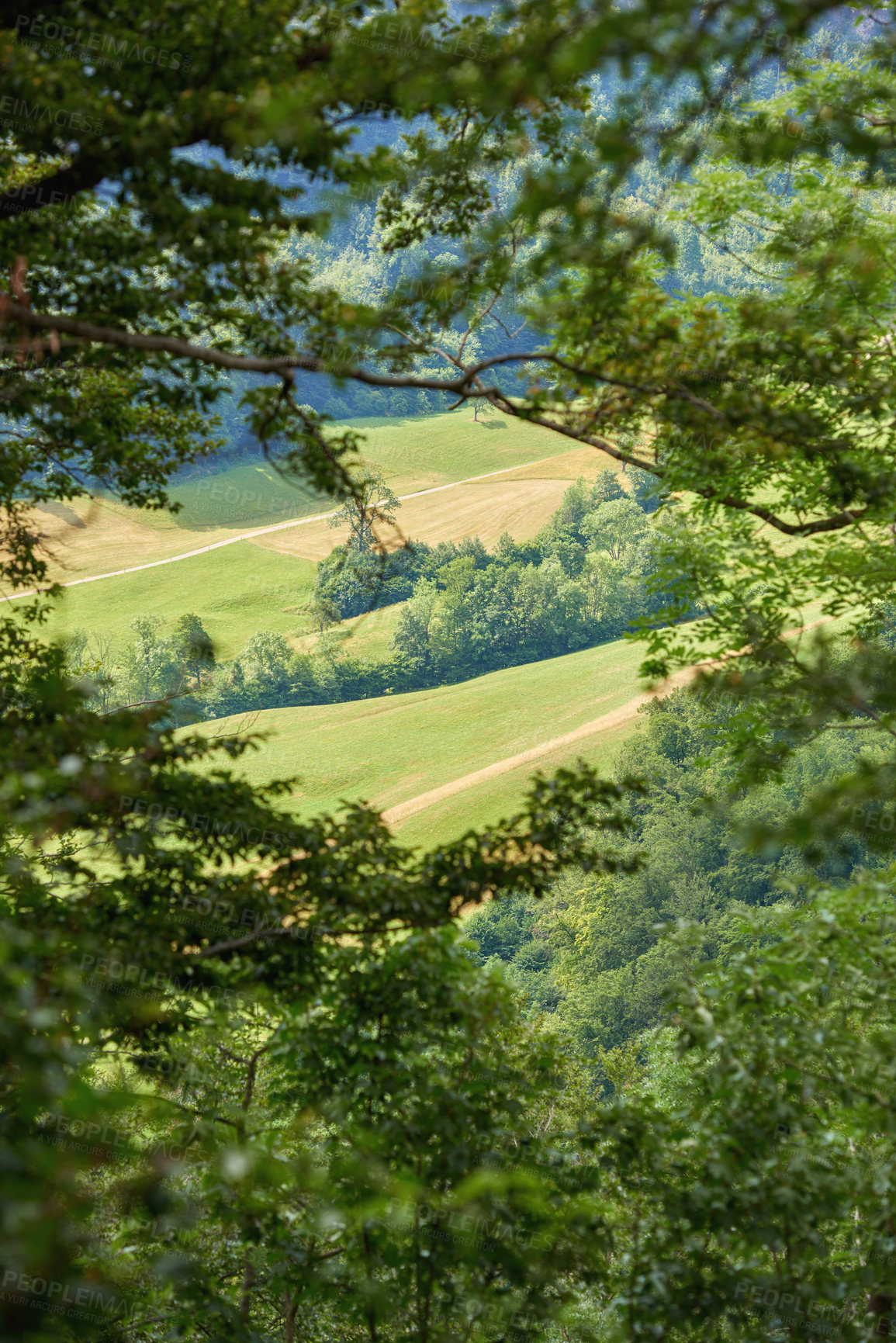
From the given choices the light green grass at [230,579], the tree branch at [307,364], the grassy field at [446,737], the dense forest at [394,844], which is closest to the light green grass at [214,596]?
the light green grass at [230,579]

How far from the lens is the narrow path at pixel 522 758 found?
7681cm

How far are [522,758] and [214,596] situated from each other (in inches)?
1683

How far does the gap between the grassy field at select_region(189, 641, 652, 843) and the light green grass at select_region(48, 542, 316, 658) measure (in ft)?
36.4

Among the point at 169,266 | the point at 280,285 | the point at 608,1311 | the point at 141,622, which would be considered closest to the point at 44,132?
the point at 169,266

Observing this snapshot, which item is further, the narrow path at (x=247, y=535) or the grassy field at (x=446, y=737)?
the narrow path at (x=247, y=535)

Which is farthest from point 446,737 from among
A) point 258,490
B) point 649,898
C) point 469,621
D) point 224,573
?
point 258,490

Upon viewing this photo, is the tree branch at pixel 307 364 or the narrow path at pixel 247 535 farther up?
the narrow path at pixel 247 535

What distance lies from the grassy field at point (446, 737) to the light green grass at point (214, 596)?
1108 centimetres

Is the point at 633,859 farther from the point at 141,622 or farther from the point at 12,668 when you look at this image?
the point at 141,622

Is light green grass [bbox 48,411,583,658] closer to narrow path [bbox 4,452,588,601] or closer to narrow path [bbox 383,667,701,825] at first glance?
narrow path [bbox 4,452,588,601]

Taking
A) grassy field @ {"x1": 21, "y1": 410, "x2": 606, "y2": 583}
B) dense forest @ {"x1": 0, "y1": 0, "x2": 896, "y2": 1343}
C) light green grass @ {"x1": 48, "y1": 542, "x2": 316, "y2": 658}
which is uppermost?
grassy field @ {"x1": 21, "y1": 410, "x2": 606, "y2": 583}

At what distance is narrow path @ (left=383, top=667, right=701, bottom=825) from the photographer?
252ft

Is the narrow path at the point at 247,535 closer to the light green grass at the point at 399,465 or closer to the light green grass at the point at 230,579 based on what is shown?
the light green grass at the point at 230,579

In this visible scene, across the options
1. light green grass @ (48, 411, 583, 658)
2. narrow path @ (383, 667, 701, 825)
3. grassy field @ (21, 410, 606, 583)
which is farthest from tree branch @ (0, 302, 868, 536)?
light green grass @ (48, 411, 583, 658)
